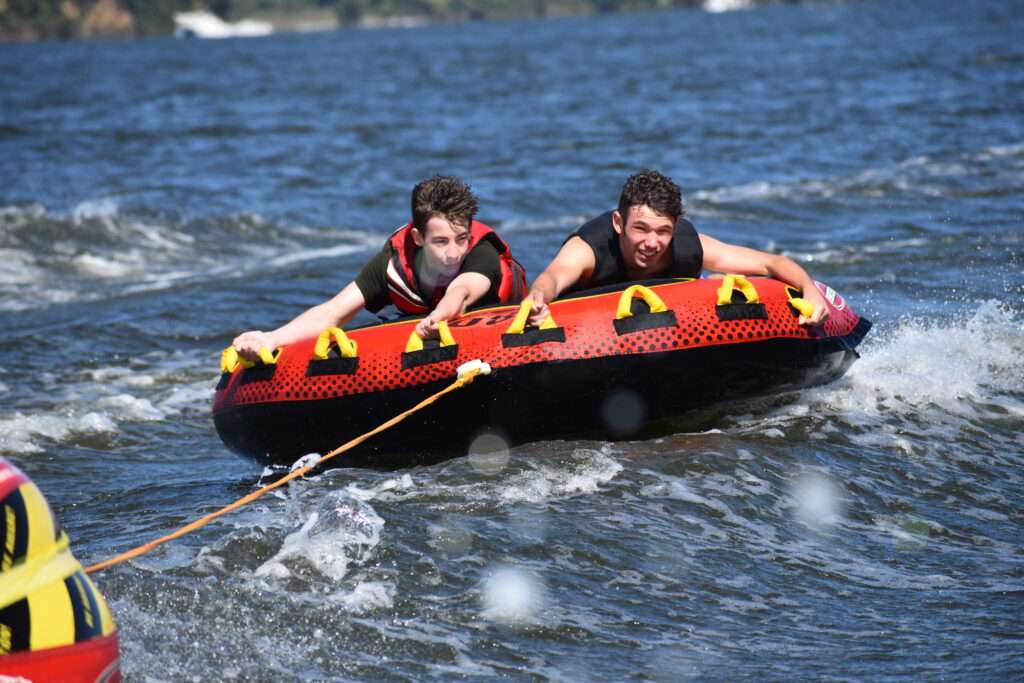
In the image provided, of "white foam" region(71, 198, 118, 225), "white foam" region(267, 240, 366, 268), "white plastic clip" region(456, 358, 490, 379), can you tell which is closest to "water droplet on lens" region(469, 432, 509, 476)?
"white plastic clip" region(456, 358, 490, 379)

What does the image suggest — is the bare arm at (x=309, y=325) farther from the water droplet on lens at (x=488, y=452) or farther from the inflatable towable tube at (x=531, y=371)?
the water droplet on lens at (x=488, y=452)

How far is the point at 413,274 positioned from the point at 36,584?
312cm

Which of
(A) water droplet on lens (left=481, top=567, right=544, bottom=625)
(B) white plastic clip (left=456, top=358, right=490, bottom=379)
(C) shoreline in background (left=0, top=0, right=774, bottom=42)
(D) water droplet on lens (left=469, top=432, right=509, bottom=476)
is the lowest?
(A) water droplet on lens (left=481, top=567, right=544, bottom=625)

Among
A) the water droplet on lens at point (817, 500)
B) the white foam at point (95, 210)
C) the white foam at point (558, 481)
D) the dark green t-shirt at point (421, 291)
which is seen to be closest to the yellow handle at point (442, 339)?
the dark green t-shirt at point (421, 291)

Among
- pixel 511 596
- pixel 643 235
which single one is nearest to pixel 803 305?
pixel 643 235

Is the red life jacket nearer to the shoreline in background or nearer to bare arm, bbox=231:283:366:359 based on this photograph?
bare arm, bbox=231:283:366:359

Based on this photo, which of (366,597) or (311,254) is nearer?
(366,597)

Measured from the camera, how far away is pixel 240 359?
6.06 meters

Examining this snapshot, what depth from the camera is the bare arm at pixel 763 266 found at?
6.14 metres

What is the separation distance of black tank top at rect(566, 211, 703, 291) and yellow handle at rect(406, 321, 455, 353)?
875 mm

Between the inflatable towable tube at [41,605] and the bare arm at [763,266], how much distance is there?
368cm

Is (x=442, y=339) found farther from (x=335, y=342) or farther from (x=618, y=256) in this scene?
(x=618, y=256)

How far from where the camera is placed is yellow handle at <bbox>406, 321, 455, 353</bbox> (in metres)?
5.62

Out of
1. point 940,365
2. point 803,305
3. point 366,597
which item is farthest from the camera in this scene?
point 940,365
